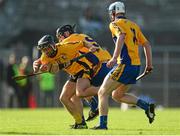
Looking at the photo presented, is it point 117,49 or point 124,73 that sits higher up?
point 117,49

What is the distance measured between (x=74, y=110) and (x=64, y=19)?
21.3 metres

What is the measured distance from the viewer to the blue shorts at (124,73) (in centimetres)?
1383

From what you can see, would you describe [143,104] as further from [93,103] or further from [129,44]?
[93,103]

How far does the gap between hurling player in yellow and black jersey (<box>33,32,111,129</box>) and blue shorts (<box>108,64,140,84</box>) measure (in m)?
0.66

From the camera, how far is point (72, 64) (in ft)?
48.2

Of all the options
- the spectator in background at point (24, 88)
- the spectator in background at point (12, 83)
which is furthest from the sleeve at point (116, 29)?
the spectator in background at point (24, 88)

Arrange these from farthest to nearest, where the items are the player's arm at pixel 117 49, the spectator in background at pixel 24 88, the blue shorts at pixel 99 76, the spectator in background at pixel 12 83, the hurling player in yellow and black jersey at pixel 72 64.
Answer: the spectator in background at pixel 24 88 → the spectator in background at pixel 12 83 → the blue shorts at pixel 99 76 → the hurling player in yellow and black jersey at pixel 72 64 → the player's arm at pixel 117 49

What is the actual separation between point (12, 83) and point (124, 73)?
1654 centimetres

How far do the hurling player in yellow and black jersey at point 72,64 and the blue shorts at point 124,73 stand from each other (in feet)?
2.16

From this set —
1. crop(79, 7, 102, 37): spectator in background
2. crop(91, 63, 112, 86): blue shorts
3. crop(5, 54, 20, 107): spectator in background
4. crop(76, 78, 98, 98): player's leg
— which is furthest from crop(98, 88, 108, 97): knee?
crop(79, 7, 102, 37): spectator in background

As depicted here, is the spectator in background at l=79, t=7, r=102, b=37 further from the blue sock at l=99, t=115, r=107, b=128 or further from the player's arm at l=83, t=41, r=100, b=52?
the blue sock at l=99, t=115, r=107, b=128

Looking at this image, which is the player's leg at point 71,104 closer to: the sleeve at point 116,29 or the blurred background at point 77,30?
the sleeve at point 116,29

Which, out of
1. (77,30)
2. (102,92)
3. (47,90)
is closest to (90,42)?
(102,92)

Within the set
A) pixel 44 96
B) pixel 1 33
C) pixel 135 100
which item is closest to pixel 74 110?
pixel 135 100
